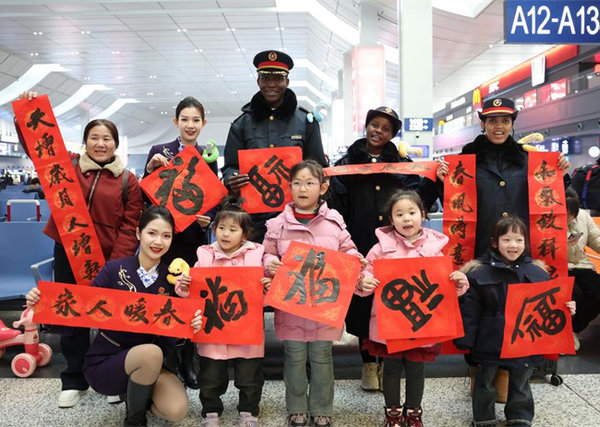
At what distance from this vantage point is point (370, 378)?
315cm

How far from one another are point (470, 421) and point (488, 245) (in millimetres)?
984

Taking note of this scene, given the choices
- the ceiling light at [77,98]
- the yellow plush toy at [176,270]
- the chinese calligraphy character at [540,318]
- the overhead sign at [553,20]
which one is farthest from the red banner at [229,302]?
the ceiling light at [77,98]

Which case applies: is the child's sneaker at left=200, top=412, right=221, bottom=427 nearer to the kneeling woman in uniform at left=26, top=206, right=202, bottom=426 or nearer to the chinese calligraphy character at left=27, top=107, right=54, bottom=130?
the kneeling woman in uniform at left=26, top=206, right=202, bottom=426

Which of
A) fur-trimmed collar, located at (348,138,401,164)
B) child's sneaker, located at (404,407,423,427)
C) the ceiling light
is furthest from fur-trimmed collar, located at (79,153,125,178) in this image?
the ceiling light

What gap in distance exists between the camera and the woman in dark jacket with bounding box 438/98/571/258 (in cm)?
295

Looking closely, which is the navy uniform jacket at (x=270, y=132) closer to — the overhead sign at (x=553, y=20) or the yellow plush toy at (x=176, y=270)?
the yellow plush toy at (x=176, y=270)

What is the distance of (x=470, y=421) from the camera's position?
9.04ft

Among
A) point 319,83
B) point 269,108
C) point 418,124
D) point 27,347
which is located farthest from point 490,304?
point 319,83

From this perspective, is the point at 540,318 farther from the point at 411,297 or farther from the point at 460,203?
the point at 460,203

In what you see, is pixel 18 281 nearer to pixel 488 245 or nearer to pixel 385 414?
pixel 385 414

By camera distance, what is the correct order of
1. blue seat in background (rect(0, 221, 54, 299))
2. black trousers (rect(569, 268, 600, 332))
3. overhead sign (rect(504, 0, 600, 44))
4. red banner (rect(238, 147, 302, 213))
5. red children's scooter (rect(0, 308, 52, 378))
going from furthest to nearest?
blue seat in background (rect(0, 221, 54, 299)) → overhead sign (rect(504, 0, 600, 44)) → black trousers (rect(569, 268, 600, 332)) → red children's scooter (rect(0, 308, 52, 378)) → red banner (rect(238, 147, 302, 213))

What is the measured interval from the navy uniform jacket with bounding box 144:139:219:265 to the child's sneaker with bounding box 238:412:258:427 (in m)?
1.02

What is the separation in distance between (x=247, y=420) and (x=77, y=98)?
26770mm

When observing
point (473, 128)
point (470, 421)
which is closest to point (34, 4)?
point (470, 421)
